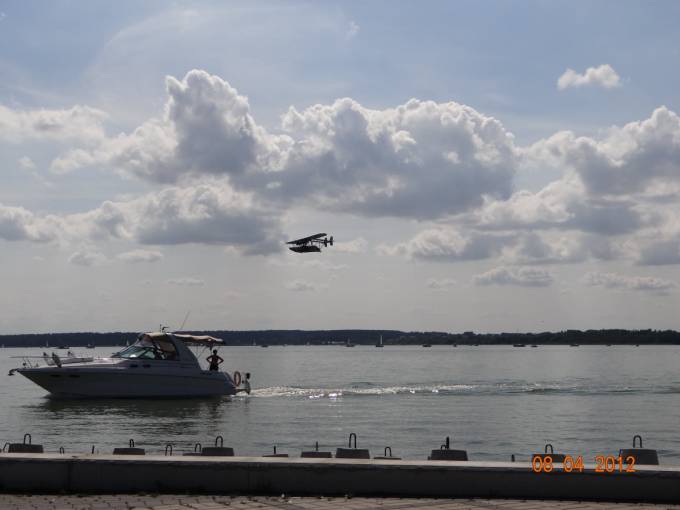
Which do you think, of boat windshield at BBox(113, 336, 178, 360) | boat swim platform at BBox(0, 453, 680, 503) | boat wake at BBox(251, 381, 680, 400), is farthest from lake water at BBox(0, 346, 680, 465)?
boat swim platform at BBox(0, 453, 680, 503)

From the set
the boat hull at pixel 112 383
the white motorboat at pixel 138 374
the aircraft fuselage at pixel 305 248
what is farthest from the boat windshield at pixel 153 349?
the aircraft fuselage at pixel 305 248

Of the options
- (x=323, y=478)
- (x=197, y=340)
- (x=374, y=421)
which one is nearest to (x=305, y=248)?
(x=197, y=340)

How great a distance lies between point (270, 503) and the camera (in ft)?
37.7

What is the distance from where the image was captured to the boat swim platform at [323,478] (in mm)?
11648

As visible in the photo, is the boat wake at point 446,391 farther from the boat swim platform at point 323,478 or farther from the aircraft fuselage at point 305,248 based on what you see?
the boat swim platform at point 323,478

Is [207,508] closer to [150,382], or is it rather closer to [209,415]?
[209,415]

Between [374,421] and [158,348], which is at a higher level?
[158,348]

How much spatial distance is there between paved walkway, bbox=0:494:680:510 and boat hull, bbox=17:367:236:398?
37130mm

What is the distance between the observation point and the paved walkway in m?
11.2

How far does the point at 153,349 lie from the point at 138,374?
6.23 ft

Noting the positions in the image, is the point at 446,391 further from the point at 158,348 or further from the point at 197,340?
the point at 158,348

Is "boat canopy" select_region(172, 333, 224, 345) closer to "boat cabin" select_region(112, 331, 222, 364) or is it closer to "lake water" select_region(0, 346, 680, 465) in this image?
"boat cabin" select_region(112, 331, 222, 364)

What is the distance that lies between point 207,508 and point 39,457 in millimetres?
2979

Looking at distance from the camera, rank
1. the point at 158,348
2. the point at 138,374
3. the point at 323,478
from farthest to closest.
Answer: the point at 158,348
the point at 138,374
the point at 323,478
